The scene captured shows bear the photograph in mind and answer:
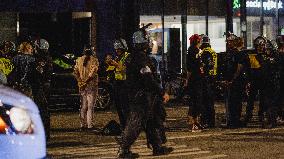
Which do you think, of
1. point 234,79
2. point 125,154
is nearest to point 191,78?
point 234,79

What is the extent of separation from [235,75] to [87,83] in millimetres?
2826

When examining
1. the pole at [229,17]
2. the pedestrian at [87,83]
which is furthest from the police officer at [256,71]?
the pole at [229,17]

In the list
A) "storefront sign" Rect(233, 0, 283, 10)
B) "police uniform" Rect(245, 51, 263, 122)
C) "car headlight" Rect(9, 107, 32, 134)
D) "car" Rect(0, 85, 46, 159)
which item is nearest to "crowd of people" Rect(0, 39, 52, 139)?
"police uniform" Rect(245, 51, 263, 122)

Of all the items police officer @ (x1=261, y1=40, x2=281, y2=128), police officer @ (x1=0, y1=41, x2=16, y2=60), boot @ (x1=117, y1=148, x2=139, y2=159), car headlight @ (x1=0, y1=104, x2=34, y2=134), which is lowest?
boot @ (x1=117, y1=148, x2=139, y2=159)

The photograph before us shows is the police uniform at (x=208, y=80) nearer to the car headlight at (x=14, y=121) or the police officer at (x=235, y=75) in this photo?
the police officer at (x=235, y=75)

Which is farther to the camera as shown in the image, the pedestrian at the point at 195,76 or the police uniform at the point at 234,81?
the police uniform at the point at 234,81

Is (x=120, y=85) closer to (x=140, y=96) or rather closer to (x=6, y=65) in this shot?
(x=6, y=65)

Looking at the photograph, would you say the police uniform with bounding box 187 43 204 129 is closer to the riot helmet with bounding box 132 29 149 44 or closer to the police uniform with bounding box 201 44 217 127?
the police uniform with bounding box 201 44 217 127

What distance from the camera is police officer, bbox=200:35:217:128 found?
43.1 feet

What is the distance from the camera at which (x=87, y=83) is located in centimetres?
1375

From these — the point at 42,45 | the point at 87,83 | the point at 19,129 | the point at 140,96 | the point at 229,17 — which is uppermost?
the point at 229,17

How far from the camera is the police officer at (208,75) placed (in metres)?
13.1

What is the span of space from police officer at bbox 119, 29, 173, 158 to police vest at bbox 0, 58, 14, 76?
2.89 meters

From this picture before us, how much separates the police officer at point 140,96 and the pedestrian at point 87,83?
423 centimetres
